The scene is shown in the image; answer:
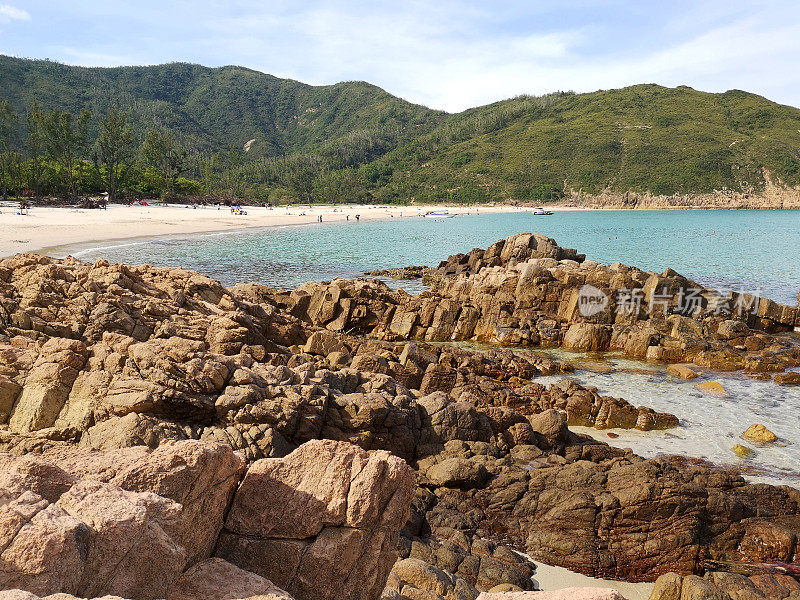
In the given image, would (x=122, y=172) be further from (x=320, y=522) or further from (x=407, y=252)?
(x=320, y=522)

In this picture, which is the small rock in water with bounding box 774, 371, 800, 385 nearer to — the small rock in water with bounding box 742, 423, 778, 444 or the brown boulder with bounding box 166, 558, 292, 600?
the small rock in water with bounding box 742, 423, 778, 444

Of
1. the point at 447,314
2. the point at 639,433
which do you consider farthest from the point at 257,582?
the point at 447,314

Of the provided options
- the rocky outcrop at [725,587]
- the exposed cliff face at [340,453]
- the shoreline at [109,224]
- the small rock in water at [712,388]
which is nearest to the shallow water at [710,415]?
the small rock in water at [712,388]

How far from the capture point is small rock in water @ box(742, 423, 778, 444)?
45.8 feet

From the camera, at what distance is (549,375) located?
63.5ft

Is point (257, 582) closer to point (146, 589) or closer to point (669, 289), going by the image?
point (146, 589)

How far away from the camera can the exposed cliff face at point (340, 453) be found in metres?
5.37

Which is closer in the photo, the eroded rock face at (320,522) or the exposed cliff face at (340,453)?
the eroded rock face at (320,522)

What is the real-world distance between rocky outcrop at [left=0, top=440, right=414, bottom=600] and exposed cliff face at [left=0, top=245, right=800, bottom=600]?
25 mm

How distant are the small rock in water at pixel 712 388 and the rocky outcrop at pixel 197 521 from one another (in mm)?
15255

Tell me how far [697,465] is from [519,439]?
406 centimetres

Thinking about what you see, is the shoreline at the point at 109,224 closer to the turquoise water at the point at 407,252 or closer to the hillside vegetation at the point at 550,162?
the turquoise water at the point at 407,252

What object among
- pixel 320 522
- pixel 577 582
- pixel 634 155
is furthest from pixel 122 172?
pixel 634 155

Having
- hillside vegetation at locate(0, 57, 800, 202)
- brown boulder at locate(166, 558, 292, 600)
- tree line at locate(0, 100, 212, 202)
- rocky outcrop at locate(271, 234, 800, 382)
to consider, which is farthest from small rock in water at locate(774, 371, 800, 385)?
hillside vegetation at locate(0, 57, 800, 202)
